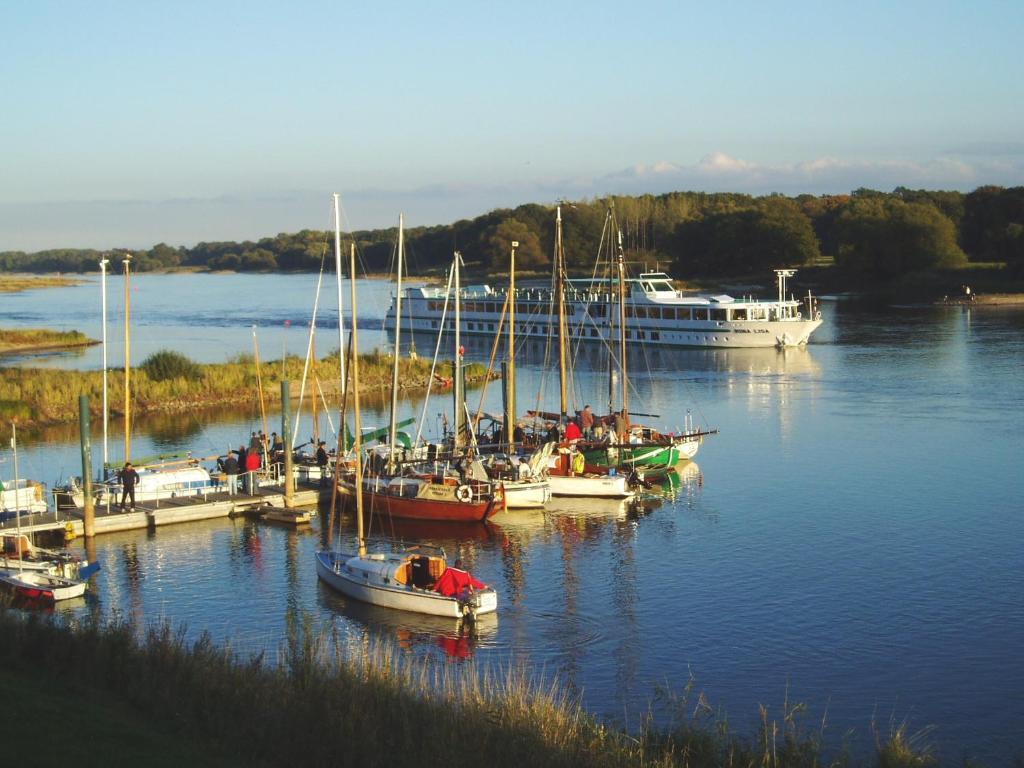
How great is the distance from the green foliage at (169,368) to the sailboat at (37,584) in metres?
33.9

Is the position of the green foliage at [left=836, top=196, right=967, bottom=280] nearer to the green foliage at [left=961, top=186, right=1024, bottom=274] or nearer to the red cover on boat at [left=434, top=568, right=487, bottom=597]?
the green foliage at [left=961, top=186, right=1024, bottom=274]

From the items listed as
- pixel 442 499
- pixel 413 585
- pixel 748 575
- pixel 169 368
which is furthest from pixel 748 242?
pixel 413 585

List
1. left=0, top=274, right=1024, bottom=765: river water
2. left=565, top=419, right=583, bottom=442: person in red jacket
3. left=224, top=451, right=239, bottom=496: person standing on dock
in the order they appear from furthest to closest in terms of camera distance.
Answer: left=565, top=419, right=583, bottom=442: person in red jacket, left=224, top=451, right=239, bottom=496: person standing on dock, left=0, top=274, right=1024, bottom=765: river water

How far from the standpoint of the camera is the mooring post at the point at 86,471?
3033 cm

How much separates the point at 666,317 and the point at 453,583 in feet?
215

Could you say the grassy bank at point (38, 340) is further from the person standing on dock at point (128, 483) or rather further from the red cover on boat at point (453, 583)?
the red cover on boat at point (453, 583)

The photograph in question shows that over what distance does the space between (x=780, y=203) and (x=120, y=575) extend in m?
130

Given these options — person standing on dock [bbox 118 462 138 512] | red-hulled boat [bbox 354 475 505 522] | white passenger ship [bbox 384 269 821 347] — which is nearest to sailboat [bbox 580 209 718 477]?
red-hulled boat [bbox 354 475 505 522]

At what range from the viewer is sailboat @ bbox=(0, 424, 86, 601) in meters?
25.1

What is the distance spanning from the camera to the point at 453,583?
2508cm

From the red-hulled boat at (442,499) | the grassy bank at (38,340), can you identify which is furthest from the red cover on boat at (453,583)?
the grassy bank at (38,340)

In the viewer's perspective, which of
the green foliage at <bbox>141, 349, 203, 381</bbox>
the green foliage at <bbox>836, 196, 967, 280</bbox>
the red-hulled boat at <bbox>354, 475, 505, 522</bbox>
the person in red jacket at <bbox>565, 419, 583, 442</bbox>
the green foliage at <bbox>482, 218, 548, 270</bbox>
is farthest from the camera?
the green foliage at <bbox>482, 218, 548, 270</bbox>

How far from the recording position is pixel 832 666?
22.5 meters

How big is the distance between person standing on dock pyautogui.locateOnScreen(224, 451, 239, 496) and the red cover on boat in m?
11.8
